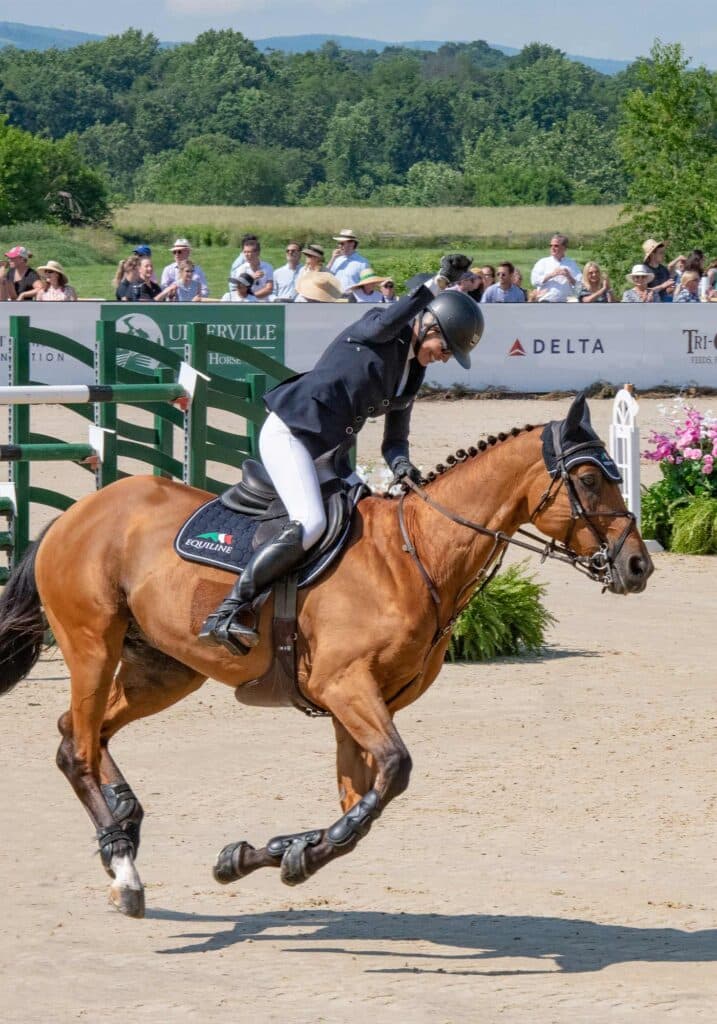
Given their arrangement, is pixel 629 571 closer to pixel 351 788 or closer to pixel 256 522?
pixel 351 788

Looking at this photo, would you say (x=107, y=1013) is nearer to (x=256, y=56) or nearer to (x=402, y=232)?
(x=402, y=232)

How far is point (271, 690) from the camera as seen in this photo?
6254 mm

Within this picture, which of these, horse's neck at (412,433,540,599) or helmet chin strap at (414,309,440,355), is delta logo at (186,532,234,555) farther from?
helmet chin strap at (414,309,440,355)

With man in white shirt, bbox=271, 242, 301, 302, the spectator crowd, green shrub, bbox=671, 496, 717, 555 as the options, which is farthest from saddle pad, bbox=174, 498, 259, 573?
man in white shirt, bbox=271, 242, 301, 302

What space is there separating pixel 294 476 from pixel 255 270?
51.2ft

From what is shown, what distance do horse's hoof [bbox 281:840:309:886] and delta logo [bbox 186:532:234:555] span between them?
115 centimetres

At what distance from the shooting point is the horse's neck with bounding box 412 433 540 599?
6059 mm

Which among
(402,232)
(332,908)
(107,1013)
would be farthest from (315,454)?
(402,232)

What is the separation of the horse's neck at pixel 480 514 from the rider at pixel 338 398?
0.26m

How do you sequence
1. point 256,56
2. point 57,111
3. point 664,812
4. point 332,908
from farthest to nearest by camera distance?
point 256,56 → point 57,111 → point 664,812 → point 332,908

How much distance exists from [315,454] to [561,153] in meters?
83.3

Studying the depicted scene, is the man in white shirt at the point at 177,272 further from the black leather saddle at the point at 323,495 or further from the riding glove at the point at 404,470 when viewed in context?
the riding glove at the point at 404,470

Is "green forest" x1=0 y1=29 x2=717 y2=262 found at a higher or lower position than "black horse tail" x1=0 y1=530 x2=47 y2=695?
higher

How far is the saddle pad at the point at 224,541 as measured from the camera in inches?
242
